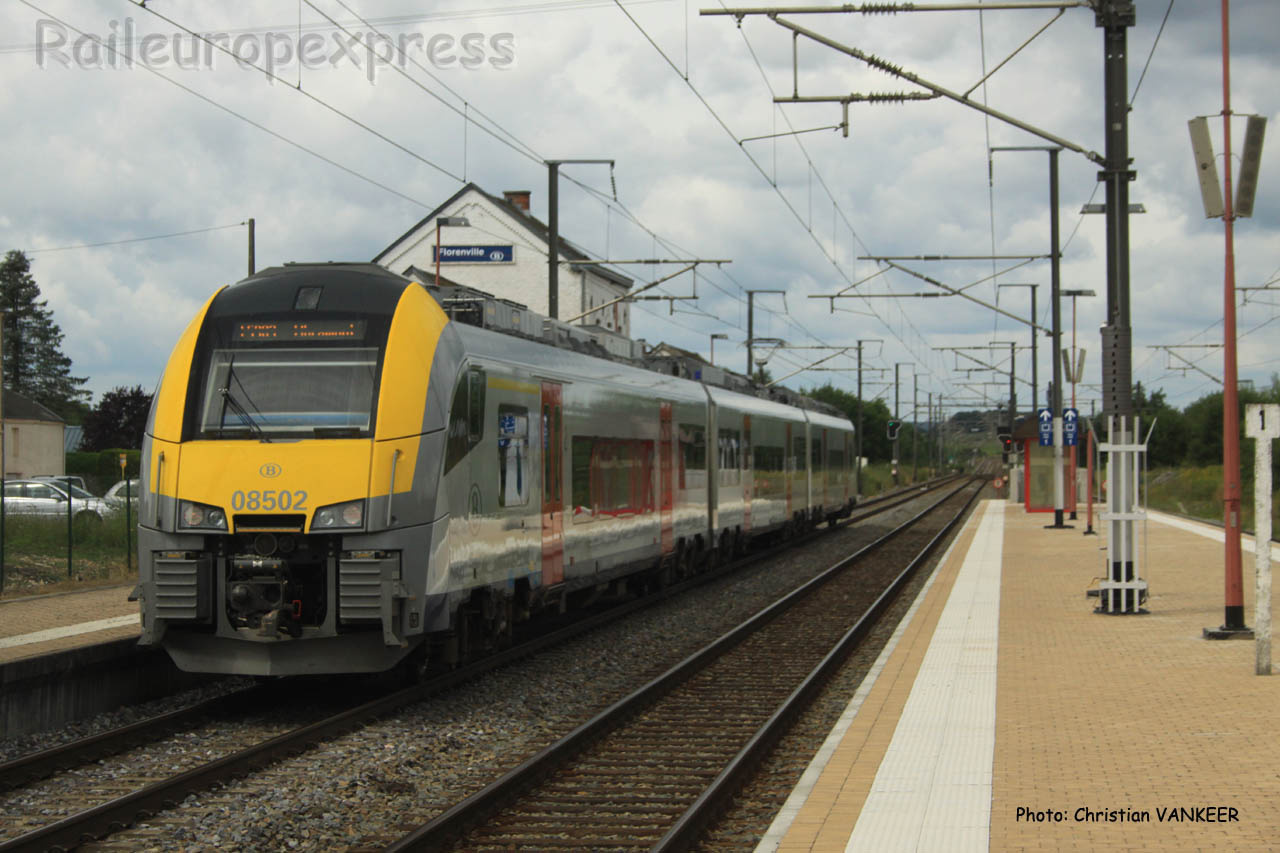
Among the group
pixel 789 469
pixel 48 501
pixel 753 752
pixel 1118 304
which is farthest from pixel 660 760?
pixel 48 501

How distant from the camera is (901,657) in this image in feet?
44.1

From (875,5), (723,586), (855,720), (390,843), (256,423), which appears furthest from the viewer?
(723,586)

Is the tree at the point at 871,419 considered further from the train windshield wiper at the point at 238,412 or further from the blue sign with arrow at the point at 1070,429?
the train windshield wiper at the point at 238,412

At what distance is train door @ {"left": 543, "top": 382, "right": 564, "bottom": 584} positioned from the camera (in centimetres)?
1413

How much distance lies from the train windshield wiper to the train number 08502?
42cm

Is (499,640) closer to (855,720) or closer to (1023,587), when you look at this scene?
(855,720)

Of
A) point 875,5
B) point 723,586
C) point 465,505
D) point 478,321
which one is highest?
point 875,5

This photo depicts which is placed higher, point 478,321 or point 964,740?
point 478,321

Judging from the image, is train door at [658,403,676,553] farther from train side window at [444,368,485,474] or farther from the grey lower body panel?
the grey lower body panel

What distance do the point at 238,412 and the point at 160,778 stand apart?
2.98 metres

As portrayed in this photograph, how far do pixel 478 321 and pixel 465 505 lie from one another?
1.90 meters

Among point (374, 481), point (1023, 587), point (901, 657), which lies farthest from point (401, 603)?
point (1023, 587)

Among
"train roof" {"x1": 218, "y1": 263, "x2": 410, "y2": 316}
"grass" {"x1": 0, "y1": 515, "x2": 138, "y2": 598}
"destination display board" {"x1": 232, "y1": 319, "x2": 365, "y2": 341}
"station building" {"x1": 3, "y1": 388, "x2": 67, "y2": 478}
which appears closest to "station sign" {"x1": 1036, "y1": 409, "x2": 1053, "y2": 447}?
"grass" {"x1": 0, "y1": 515, "x2": 138, "y2": 598}

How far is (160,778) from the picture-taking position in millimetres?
8914
